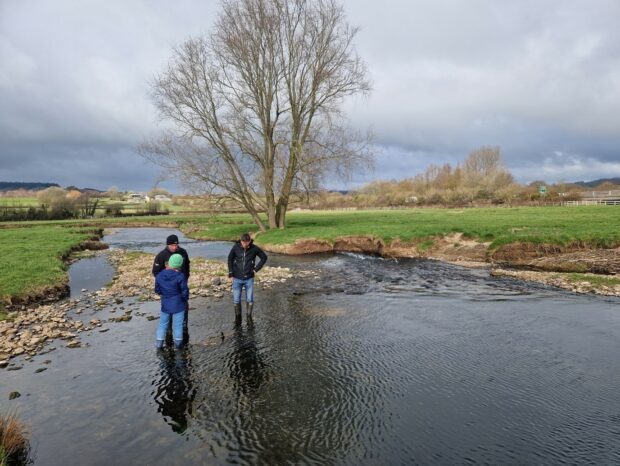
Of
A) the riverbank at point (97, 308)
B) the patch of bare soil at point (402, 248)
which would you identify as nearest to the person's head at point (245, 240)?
the riverbank at point (97, 308)

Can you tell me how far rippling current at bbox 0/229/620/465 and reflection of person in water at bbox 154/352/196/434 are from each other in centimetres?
4

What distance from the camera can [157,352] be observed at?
10539mm

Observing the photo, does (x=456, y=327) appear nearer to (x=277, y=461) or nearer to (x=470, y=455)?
(x=470, y=455)

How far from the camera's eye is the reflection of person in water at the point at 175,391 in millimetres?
7430

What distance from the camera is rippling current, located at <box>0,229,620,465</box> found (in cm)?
651

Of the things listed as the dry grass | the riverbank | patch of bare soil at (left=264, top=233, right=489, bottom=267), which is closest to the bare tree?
patch of bare soil at (left=264, top=233, right=489, bottom=267)

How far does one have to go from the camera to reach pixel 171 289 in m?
10.0

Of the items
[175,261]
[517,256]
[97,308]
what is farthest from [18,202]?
[517,256]

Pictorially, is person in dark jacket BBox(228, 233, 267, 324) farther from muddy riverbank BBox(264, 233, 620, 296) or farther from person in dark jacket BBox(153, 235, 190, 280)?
muddy riverbank BBox(264, 233, 620, 296)

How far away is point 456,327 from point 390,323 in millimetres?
2153

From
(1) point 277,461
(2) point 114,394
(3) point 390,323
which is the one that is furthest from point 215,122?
(1) point 277,461

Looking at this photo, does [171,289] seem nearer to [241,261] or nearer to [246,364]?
[246,364]

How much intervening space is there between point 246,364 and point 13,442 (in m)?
4.85

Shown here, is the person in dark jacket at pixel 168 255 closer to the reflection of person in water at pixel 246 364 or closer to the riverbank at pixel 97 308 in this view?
the reflection of person in water at pixel 246 364
